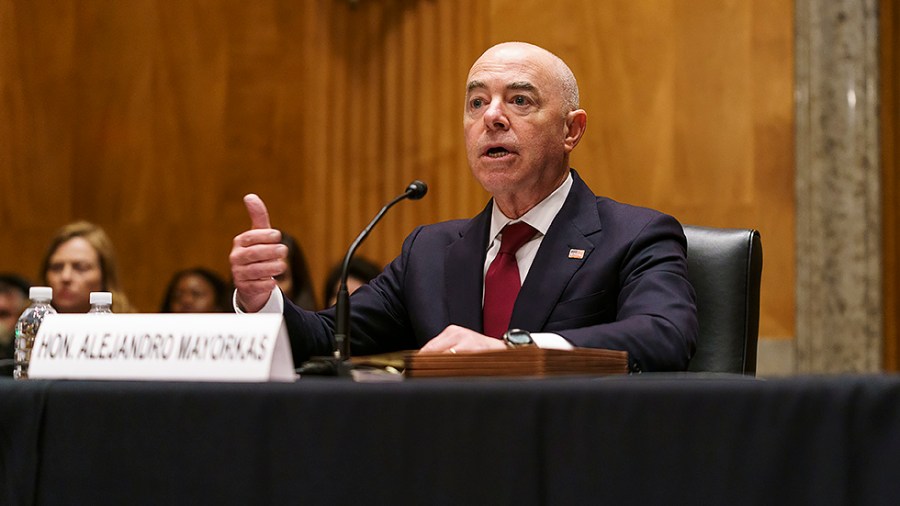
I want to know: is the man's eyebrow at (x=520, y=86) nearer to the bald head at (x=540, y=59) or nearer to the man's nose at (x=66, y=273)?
the bald head at (x=540, y=59)

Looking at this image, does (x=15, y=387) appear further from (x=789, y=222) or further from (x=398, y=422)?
(x=789, y=222)

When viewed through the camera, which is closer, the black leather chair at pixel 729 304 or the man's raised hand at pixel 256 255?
the man's raised hand at pixel 256 255

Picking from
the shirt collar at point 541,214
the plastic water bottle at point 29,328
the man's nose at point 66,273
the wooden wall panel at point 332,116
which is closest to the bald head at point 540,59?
the shirt collar at point 541,214

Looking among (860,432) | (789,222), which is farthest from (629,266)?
(789,222)

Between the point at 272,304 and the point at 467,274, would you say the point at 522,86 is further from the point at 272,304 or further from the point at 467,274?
the point at 272,304

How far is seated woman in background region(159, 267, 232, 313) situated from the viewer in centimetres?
498

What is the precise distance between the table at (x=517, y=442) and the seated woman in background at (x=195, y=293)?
3.61m

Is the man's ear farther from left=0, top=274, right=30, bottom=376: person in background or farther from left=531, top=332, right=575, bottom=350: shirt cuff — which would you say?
left=0, top=274, right=30, bottom=376: person in background

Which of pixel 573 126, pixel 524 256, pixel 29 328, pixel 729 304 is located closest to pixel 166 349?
pixel 29 328

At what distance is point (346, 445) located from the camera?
4.28 ft

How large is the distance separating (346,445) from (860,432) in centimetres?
57

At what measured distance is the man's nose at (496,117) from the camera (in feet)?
8.87

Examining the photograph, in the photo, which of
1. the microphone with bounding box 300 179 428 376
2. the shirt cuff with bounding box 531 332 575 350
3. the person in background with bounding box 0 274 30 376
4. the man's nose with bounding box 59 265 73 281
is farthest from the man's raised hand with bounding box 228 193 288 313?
the person in background with bounding box 0 274 30 376

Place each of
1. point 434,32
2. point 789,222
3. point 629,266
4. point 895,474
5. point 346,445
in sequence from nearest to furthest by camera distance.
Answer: point 895,474
point 346,445
point 629,266
point 789,222
point 434,32
